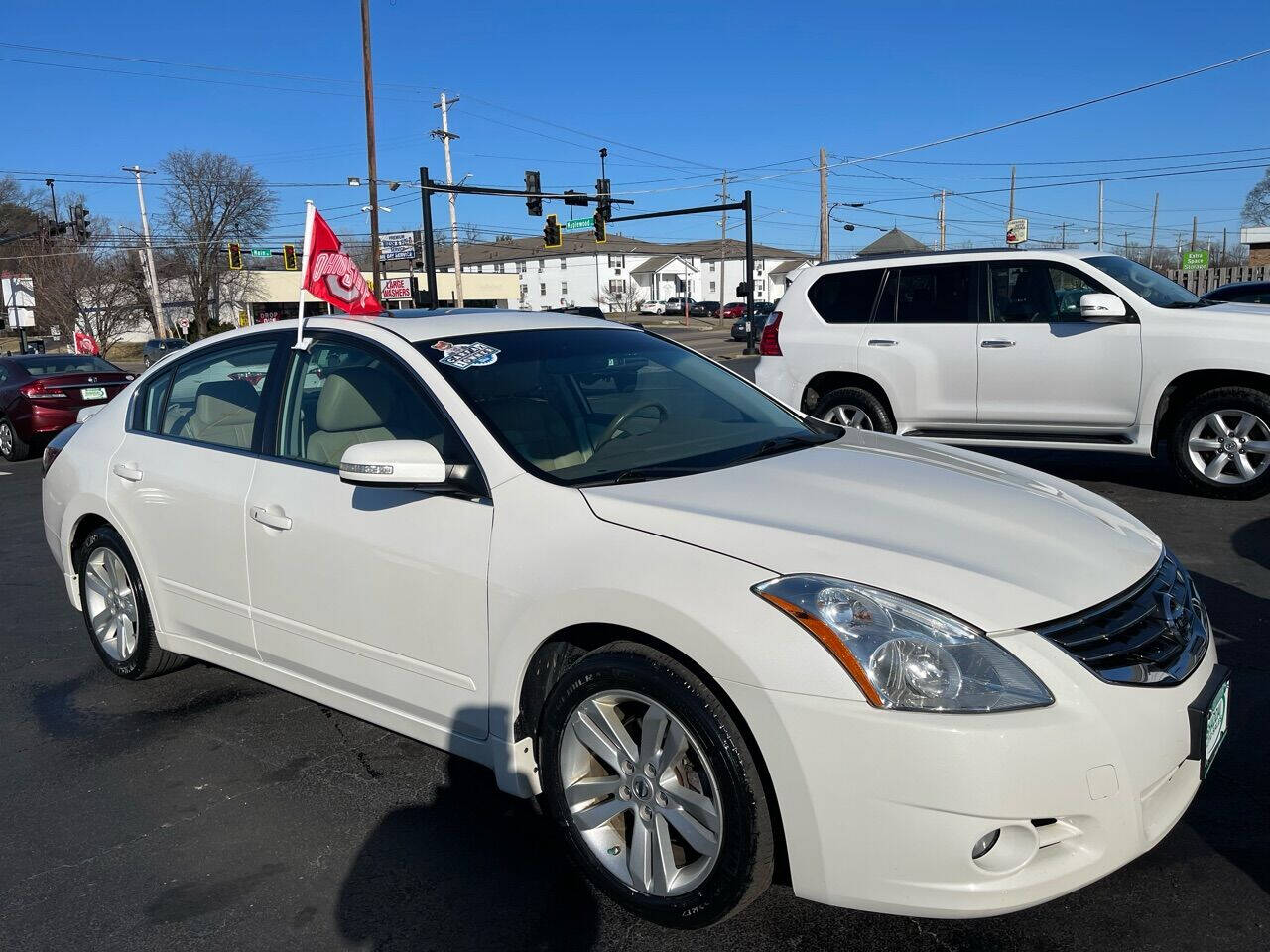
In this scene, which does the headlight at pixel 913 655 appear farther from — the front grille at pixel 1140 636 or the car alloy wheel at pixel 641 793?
the car alloy wheel at pixel 641 793

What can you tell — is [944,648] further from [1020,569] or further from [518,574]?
[518,574]

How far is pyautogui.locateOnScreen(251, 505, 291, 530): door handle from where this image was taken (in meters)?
3.52

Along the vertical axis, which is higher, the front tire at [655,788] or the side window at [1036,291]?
the side window at [1036,291]

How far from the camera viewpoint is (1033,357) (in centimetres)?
A: 780

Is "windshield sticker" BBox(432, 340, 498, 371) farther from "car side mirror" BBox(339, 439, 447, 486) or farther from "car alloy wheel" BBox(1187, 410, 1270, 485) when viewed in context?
"car alloy wheel" BBox(1187, 410, 1270, 485)

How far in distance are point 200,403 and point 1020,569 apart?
3431 mm

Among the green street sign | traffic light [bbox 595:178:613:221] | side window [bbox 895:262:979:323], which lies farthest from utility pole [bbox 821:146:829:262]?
side window [bbox 895:262:979:323]

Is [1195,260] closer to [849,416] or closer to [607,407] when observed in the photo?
[849,416]

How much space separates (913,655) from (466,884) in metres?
1.55

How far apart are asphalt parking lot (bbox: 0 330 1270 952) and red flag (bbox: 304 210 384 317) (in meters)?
1.69

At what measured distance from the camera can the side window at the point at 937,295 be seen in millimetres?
8172

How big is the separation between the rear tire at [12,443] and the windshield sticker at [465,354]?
12.9 m

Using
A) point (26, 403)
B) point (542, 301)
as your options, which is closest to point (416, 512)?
point (26, 403)

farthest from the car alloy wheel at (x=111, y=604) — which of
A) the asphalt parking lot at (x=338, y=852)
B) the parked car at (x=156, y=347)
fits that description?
the parked car at (x=156, y=347)
